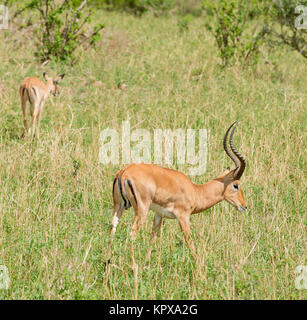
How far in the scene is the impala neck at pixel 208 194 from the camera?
439 centimetres

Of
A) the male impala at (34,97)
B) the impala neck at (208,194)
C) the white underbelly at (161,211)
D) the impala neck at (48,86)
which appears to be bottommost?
the white underbelly at (161,211)

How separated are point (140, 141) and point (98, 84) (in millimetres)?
2281

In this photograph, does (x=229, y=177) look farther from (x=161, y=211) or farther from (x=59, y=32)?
(x=59, y=32)

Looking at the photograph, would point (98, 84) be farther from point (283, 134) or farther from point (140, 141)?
point (283, 134)

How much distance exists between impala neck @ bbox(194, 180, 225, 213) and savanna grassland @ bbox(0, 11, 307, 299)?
0.18 m

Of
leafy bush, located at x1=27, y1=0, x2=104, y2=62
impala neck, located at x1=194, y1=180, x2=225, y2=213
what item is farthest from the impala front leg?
leafy bush, located at x1=27, y1=0, x2=104, y2=62

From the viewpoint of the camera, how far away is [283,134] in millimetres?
6375

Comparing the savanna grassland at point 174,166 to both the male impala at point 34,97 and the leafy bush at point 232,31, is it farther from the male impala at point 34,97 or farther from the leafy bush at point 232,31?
the leafy bush at point 232,31

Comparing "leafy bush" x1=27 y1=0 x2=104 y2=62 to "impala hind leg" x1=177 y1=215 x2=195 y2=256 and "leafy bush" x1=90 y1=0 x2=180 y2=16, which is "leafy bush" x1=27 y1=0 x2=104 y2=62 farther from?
"impala hind leg" x1=177 y1=215 x2=195 y2=256

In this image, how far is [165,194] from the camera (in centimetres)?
411

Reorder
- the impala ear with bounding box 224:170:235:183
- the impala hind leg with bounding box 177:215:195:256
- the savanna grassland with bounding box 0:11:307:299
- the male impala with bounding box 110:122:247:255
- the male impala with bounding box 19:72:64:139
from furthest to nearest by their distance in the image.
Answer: the male impala with bounding box 19:72:64:139 → the impala ear with bounding box 224:170:235:183 → the impala hind leg with bounding box 177:215:195:256 → the male impala with bounding box 110:122:247:255 → the savanna grassland with bounding box 0:11:307:299

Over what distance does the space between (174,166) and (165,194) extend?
5.23 feet

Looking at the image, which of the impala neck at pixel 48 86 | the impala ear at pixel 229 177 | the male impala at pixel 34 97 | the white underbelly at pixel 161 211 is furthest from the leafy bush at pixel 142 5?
the white underbelly at pixel 161 211

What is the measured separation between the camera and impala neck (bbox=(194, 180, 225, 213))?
4.39 metres
